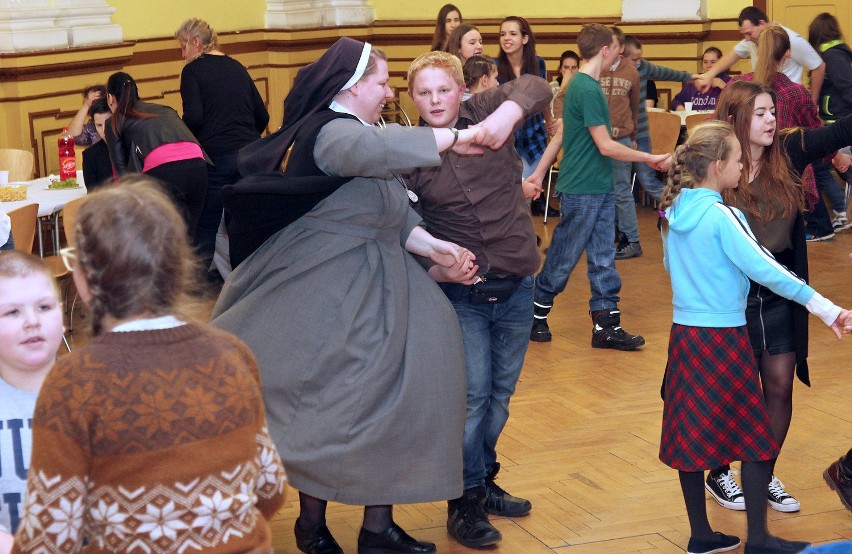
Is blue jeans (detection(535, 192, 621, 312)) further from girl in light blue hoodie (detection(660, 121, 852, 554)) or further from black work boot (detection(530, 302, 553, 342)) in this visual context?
girl in light blue hoodie (detection(660, 121, 852, 554))

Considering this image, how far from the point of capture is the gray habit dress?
325 cm

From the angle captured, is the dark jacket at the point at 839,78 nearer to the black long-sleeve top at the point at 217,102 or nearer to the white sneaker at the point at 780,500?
the black long-sleeve top at the point at 217,102

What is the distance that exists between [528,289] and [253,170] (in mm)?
1058

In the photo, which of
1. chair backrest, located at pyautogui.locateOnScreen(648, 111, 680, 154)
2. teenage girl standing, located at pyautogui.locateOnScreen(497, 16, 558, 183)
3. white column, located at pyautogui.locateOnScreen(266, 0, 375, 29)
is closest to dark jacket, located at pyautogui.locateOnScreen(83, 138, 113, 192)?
teenage girl standing, located at pyautogui.locateOnScreen(497, 16, 558, 183)

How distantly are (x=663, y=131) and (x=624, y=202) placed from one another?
4.26 ft

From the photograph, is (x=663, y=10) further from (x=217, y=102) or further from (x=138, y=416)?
(x=138, y=416)

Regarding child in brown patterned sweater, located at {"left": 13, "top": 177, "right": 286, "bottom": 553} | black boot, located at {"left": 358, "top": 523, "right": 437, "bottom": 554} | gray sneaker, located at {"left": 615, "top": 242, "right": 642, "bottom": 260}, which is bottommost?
gray sneaker, located at {"left": 615, "top": 242, "right": 642, "bottom": 260}

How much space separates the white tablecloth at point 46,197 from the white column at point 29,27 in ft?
5.16

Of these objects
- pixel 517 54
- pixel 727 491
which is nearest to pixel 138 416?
pixel 727 491

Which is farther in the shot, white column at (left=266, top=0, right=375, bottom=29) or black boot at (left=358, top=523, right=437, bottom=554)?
white column at (left=266, top=0, right=375, bottom=29)

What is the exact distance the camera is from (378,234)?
336 centimetres

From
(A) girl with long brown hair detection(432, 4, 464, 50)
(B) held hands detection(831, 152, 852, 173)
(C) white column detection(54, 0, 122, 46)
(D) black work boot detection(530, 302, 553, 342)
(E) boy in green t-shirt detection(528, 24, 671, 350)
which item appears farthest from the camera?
(A) girl with long brown hair detection(432, 4, 464, 50)

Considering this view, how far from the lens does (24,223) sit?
5.60 metres

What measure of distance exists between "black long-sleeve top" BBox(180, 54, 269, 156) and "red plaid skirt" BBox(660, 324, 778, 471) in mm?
4416
